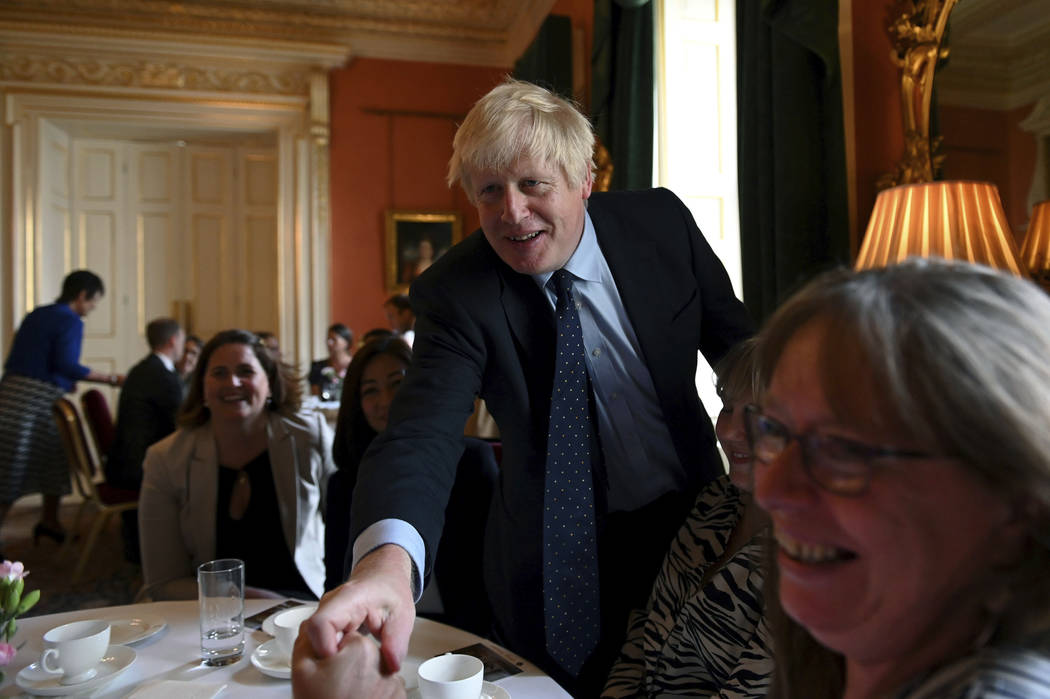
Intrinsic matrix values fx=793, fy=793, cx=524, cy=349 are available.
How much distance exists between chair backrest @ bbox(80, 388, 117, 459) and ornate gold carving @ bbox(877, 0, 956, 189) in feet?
13.2

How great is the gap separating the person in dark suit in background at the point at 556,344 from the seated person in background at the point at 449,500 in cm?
45

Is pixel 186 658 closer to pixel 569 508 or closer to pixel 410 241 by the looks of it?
pixel 569 508

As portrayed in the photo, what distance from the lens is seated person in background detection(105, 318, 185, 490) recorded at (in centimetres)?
385

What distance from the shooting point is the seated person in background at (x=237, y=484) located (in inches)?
86.8

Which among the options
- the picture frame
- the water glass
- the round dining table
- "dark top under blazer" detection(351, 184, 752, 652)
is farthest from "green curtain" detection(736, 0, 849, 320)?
the picture frame

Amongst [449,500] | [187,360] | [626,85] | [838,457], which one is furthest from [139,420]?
[838,457]

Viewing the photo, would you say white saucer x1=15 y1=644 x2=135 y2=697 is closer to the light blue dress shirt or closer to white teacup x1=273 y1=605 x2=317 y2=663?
white teacup x1=273 y1=605 x2=317 y2=663

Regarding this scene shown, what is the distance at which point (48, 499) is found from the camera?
468cm

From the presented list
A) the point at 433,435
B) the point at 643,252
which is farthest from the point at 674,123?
the point at 433,435

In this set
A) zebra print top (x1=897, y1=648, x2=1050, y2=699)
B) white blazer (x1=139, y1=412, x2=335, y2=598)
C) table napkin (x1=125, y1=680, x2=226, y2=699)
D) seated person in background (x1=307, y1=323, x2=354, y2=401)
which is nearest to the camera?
zebra print top (x1=897, y1=648, x2=1050, y2=699)

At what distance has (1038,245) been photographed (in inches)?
63.2

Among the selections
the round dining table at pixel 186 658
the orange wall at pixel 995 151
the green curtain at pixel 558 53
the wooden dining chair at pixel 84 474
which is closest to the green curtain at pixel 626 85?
the green curtain at pixel 558 53

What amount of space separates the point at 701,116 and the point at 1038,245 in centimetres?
230

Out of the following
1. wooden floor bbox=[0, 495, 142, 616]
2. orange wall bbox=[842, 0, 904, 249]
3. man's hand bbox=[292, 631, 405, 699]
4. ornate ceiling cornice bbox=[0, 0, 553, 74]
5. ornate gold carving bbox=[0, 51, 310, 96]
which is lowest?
wooden floor bbox=[0, 495, 142, 616]
